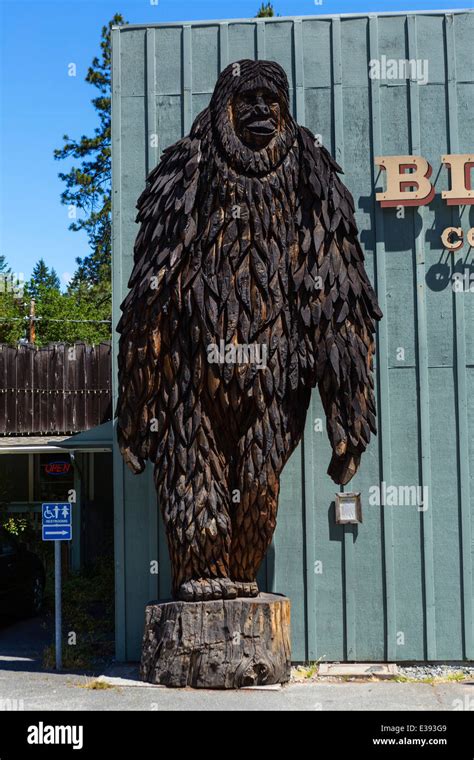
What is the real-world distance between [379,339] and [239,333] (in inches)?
83.9

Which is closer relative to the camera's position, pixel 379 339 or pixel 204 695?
pixel 204 695

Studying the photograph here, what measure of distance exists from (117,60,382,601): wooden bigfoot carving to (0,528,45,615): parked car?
4.93 m

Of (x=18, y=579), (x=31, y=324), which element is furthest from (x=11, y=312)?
(x=18, y=579)

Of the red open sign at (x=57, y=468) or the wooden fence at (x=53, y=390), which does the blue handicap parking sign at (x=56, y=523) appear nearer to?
the wooden fence at (x=53, y=390)

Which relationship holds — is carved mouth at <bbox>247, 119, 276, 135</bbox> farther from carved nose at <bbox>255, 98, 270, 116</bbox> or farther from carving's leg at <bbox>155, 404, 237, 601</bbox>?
carving's leg at <bbox>155, 404, 237, 601</bbox>

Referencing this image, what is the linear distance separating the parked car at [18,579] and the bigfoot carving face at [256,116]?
22.5 feet

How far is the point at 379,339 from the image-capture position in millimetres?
9492

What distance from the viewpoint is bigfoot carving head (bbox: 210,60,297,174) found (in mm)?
7773

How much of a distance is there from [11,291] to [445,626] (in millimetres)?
27654

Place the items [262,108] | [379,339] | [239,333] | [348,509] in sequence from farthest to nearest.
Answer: [379,339] < [348,509] < [239,333] < [262,108]

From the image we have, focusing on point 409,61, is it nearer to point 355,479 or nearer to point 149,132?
point 149,132

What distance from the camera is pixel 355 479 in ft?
30.8

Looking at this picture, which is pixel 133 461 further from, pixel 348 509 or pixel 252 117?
pixel 252 117
